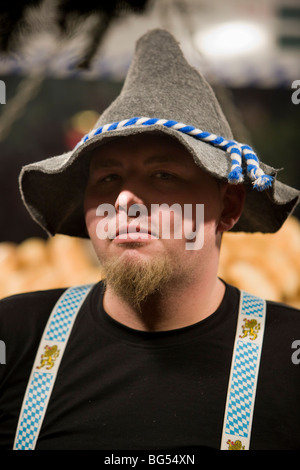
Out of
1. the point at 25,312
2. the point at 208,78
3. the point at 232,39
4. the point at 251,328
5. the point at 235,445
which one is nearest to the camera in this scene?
the point at 235,445

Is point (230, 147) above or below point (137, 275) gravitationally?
above

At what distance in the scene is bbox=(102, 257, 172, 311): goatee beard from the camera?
75 centimetres

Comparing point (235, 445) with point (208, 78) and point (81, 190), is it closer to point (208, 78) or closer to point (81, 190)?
point (81, 190)

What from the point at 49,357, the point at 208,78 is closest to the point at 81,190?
the point at 49,357

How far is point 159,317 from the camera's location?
826mm

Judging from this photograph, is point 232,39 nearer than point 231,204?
No

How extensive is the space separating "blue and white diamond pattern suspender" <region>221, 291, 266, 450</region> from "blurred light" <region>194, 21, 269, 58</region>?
46.5 inches

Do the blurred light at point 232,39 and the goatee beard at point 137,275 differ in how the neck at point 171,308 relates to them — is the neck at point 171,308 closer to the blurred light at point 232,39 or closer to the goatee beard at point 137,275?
the goatee beard at point 137,275

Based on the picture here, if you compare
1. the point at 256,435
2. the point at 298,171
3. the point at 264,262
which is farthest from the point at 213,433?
the point at 298,171

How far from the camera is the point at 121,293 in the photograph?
0.80 metres

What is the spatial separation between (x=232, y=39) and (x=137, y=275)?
1430mm

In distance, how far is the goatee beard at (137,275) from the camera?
0.75 m

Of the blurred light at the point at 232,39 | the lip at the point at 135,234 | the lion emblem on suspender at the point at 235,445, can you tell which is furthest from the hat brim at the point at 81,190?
the blurred light at the point at 232,39

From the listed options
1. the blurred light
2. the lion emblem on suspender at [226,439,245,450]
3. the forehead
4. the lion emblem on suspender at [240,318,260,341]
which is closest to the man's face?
the forehead
